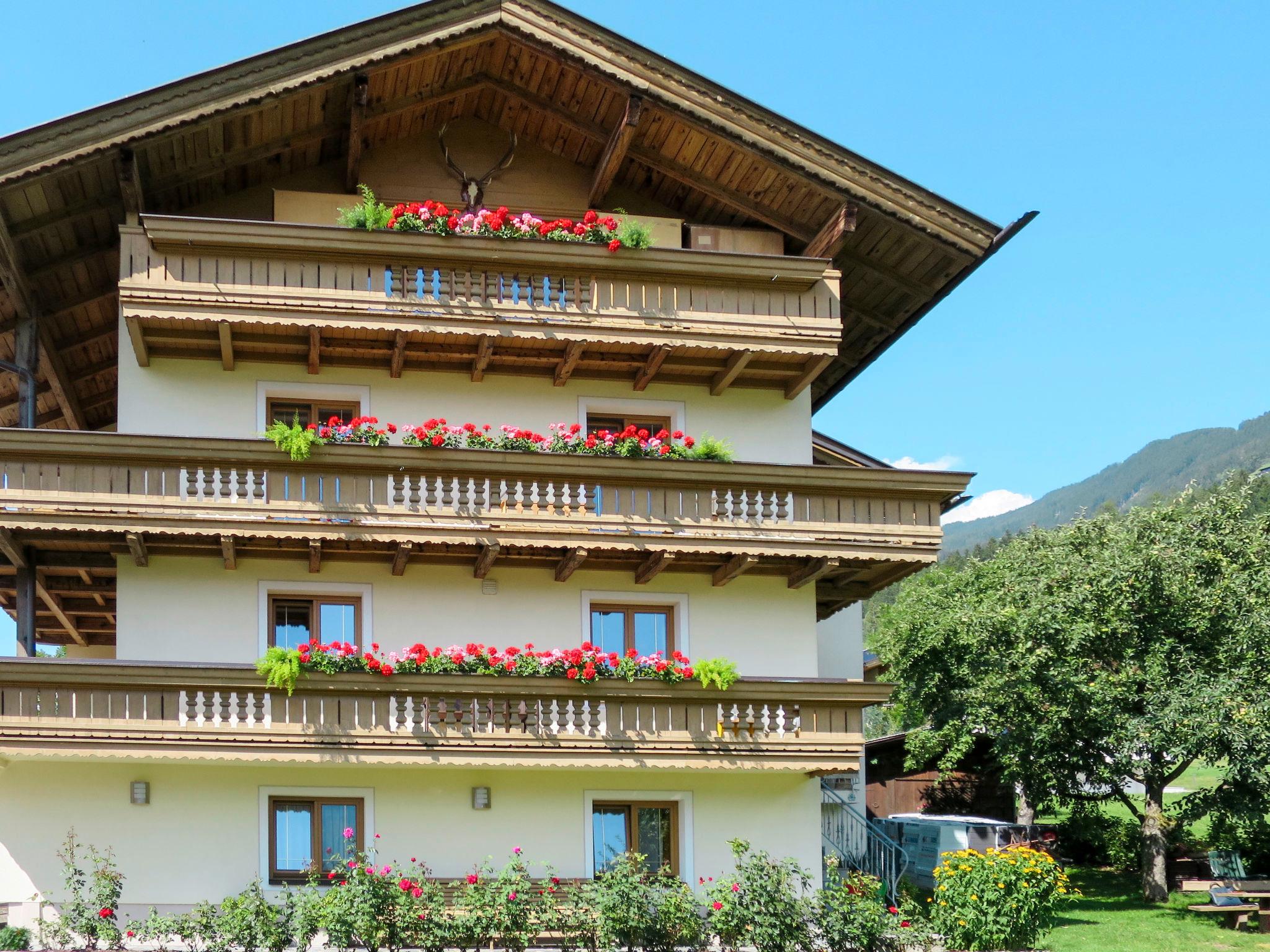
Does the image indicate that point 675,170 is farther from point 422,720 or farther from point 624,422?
point 422,720

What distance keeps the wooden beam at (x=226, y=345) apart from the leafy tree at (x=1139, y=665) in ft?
45.2

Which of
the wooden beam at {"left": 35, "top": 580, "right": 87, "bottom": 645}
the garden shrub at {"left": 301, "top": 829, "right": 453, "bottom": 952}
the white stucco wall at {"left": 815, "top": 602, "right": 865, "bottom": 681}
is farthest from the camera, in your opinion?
the white stucco wall at {"left": 815, "top": 602, "right": 865, "bottom": 681}

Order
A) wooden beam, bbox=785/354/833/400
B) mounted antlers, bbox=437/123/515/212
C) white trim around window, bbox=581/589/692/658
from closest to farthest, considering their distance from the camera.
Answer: white trim around window, bbox=581/589/692/658 → wooden beam, bbox=785/354/833/400 → mounted antlers, bbox=437/123/515/212

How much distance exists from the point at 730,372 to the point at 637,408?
163cm

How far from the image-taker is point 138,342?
20.2 meters

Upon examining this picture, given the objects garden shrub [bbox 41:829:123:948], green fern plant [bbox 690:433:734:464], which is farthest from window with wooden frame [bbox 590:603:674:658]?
garden shrub [bbox 41:829:123:948]

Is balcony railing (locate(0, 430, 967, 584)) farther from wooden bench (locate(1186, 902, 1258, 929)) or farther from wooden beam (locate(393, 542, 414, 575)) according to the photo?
wooden bench (locate(1186, 902, 1258, 929))

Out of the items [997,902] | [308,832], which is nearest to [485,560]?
[308,832]

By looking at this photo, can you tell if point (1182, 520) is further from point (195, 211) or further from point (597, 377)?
point (195, 211)

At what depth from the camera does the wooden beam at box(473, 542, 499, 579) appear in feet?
65.2

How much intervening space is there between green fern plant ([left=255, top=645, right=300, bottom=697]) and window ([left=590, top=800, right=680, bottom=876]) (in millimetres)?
4789

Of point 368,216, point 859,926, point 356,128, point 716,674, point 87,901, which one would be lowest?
point 859,926

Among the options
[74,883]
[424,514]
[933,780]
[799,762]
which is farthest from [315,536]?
[933,780]

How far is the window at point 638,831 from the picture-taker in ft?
67.5
